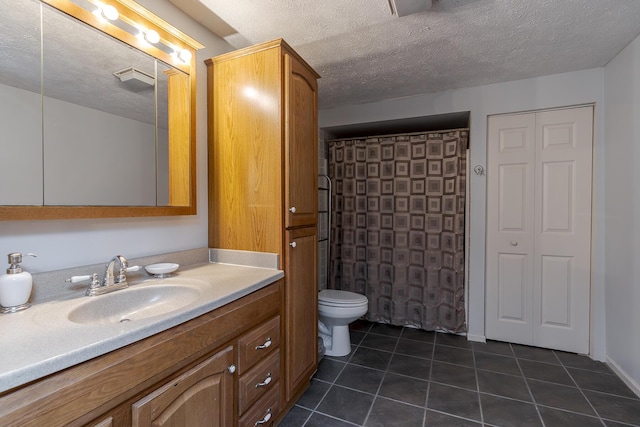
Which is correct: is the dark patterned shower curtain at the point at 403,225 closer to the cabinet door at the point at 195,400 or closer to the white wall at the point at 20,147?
the cabinet door at the point at 195,400

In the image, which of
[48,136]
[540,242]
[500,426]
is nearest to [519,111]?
[540,242]

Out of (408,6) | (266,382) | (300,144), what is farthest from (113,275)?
(408,6)

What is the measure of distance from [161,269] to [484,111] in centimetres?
276

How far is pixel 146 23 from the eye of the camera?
1420 mm

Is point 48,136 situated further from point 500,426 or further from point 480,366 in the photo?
point 480,366

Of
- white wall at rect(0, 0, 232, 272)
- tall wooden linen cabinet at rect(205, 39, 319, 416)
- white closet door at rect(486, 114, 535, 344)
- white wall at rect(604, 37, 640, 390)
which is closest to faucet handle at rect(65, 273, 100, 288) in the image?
white wall at rect(0, 0, 232, 272)

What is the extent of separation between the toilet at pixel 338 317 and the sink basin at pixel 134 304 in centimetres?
130

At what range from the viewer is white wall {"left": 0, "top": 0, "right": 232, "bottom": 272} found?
108 centimetres

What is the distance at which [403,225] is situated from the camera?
2.88 meters

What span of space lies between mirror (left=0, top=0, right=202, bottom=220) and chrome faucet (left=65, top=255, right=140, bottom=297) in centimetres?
22

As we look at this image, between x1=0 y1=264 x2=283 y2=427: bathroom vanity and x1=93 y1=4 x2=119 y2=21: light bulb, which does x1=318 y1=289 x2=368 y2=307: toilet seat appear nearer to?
x1=0 y1=264 x2=283 y2=427: bathroom vanity

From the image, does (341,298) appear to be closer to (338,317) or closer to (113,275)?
(338,317)

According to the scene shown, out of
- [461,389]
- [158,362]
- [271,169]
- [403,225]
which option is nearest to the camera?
[158,362]

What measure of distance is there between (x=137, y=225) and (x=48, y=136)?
501 millimetres
